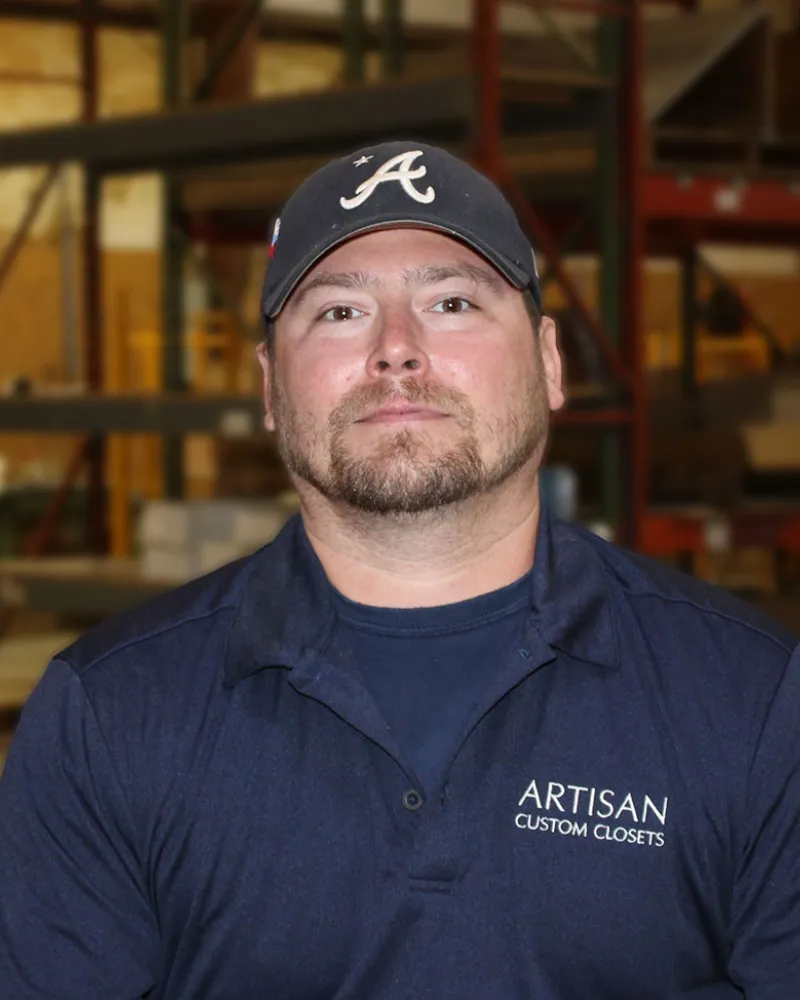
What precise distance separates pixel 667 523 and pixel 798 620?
69cm

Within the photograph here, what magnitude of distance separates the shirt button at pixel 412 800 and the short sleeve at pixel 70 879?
1.05 ft

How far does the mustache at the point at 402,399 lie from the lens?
181 cm

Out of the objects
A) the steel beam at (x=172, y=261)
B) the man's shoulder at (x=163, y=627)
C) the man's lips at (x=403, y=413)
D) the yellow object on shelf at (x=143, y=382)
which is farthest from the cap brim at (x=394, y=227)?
the yellow object on shelf at (x=143, y=382)

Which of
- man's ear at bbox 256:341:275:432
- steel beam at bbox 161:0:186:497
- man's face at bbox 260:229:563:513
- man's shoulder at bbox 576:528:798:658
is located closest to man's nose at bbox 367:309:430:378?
man's face at bbox 260:229:563:513

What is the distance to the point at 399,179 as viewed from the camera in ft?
6.32

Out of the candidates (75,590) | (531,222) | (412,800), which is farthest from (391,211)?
(75,590)

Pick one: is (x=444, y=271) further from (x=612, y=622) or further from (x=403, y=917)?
(x=403, y=917)

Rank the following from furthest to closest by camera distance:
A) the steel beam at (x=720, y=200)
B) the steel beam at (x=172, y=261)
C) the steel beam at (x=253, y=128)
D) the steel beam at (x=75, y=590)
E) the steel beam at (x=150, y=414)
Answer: the steel beam at (x=172, y=261)
the steel beam at (x=75, y=590)
the steel beam at (x=720, y=200)
the steel beam at (x=150, y=414)
the steel beam at (x=253, y=128)

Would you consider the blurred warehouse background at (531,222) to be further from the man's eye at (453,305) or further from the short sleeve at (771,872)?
the short sleeve at (771,872)

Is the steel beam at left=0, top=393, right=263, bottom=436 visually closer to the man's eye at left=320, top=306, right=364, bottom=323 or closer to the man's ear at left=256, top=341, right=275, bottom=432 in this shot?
the man's ear at left=256, top=341, right=275, bottom=432

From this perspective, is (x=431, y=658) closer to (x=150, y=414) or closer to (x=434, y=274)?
(x=434, y=274)

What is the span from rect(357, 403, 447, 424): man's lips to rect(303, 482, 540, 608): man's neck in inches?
4.8

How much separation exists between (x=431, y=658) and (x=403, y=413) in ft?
1.00

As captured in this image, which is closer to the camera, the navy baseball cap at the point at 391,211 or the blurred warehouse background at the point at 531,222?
the navy baseball cap at the point at 391,211
